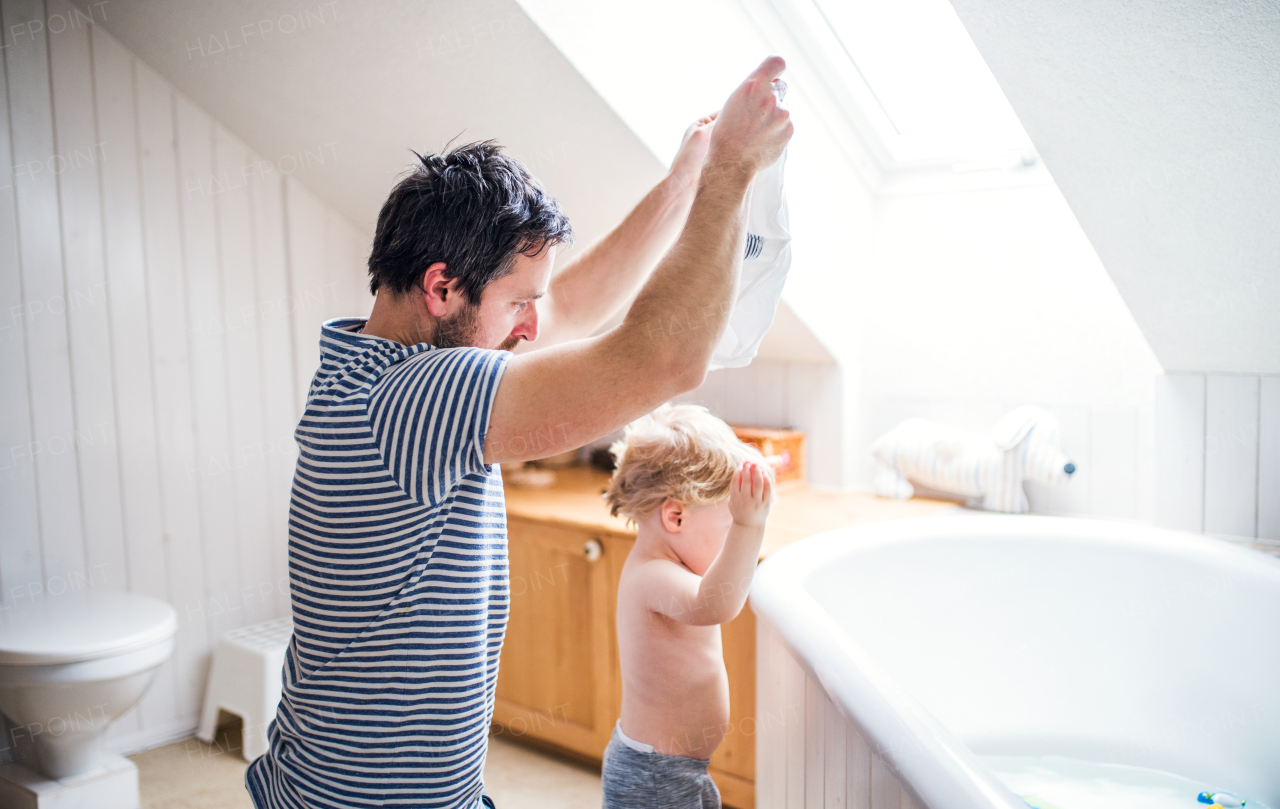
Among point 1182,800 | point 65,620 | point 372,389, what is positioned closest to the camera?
point 372,389

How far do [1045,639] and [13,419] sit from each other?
2.46 metres

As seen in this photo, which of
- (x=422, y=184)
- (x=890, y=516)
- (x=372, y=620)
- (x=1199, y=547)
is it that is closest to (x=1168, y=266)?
(x=1199, y=547)

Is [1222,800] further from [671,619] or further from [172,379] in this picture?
[172,379]

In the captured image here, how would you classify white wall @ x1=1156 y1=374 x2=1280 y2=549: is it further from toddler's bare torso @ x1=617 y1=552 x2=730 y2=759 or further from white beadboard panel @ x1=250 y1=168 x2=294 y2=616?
white beadboard panel @ x1=250 y1=168 x2=294 y2=616

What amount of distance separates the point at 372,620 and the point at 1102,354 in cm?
196

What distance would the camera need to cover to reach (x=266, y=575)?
2.71 meters

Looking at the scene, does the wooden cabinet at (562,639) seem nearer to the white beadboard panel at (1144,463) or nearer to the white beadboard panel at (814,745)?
the white beadboard panel at (814,745)

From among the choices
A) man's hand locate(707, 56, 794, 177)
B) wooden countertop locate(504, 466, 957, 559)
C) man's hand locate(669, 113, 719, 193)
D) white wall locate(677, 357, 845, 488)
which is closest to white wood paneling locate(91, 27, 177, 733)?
wooden countertop locate(504, 466, 957, 559)

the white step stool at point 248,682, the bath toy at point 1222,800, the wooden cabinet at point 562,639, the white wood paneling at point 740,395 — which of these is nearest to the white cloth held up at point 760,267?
the wooden cabinet at point 562,639

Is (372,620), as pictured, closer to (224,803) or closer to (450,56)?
(450,56)

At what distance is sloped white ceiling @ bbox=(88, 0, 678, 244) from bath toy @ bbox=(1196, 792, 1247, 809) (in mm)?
1550

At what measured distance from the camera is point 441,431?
31.7 inches

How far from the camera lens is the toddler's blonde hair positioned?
1.31 m

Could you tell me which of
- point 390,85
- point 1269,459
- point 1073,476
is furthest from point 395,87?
point 1269,459
